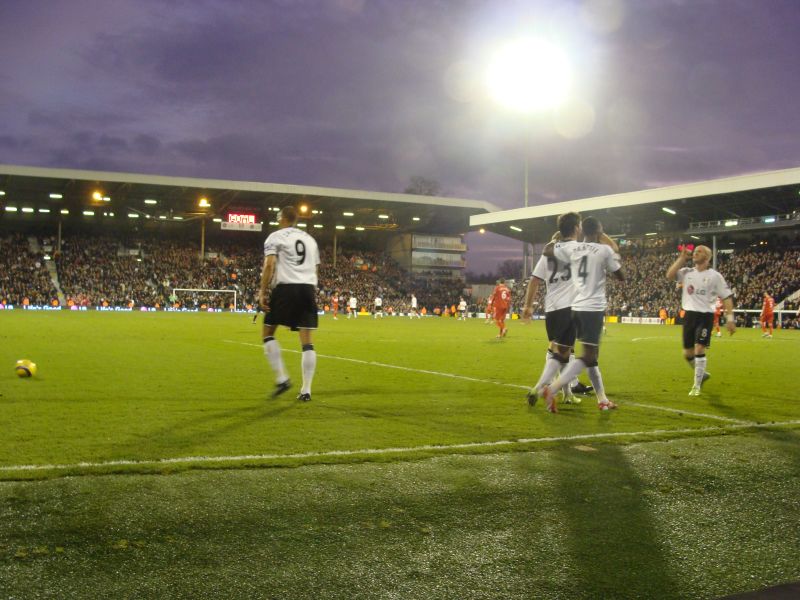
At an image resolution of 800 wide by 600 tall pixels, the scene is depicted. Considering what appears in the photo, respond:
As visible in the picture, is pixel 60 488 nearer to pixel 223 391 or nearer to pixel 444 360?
pixel 223 391

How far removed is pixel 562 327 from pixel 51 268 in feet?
200

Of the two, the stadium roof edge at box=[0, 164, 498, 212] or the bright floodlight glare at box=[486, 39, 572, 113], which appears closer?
the bright floodlight glare at box=[486, 39, 572, 113]

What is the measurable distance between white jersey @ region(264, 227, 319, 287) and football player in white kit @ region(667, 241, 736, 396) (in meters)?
4.88

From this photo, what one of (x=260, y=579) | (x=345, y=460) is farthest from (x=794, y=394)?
(x=260, y=579)

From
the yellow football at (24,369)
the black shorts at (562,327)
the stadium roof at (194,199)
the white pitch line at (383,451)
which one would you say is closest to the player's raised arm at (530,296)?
the black shorts at (562,327)

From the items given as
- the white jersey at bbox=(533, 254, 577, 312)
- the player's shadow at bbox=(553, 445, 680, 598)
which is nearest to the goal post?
the white jersey at bbox=(533, 254, 577, 312)

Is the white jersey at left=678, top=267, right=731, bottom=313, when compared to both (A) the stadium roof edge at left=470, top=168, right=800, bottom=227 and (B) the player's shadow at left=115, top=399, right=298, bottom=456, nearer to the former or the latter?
(B) the player's shadow at left=115, top=399, right=298, bottom=456

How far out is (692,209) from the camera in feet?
165

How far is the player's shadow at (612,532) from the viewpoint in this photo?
276 centimetres

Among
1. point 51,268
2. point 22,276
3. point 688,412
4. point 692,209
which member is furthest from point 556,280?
point 51,268

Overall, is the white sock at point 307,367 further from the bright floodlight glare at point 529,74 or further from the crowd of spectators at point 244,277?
the crowd of spectators at point 244,277

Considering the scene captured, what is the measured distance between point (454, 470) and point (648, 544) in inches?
58.8

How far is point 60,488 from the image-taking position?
383 centimetres

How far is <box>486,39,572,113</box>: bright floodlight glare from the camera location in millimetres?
36969
